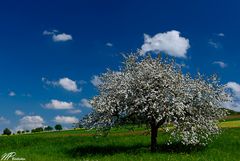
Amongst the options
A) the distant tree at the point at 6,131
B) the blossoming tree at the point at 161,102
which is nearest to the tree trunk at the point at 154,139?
the blossoming tree at the point at 161,102

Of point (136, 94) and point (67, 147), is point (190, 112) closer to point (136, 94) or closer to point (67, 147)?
point (136, 94)

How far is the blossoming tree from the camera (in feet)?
139

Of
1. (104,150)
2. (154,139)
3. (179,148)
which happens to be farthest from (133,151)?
(179,148)

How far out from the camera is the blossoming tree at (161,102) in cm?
4244

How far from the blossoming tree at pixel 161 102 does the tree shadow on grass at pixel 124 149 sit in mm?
862

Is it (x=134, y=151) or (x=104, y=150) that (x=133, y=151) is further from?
(x=104, y=150)

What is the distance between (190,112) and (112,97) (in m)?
7.05

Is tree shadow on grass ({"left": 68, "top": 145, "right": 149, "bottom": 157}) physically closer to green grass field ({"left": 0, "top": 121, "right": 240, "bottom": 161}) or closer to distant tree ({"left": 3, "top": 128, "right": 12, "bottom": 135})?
green grass field ({"left": 0, "top": 121, "right": 240, "bottom": 161})

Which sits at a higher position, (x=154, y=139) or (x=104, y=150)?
(x=154, y=139)

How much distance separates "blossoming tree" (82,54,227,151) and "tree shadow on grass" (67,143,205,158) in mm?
862

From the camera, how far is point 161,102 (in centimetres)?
4228

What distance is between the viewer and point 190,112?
4331 centimetres

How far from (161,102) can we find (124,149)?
6.85m

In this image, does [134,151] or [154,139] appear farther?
[154,139]
